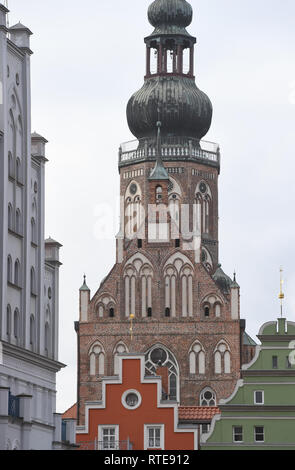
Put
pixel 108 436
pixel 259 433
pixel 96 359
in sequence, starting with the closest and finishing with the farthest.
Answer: pixel 259 433 < pixel 108 436 < pixel 96 359

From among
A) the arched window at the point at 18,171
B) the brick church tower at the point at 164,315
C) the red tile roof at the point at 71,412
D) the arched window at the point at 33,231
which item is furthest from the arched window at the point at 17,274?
the red tile roof at the point at 71,412

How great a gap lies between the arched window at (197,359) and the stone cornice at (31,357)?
3673cm

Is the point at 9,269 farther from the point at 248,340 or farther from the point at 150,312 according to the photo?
the point at 248,340

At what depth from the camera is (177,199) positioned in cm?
10081

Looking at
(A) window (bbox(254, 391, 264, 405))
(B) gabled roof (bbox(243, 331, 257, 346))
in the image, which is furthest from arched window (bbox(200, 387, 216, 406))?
(A) window (bbox(254, 391, 264, 405))

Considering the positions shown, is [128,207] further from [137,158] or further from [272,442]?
[272,442]

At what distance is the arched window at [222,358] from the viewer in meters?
87.5

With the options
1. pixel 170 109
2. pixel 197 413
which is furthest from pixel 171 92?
pixel 197 413

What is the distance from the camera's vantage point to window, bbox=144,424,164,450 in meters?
71.1

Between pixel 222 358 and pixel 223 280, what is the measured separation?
8.09 metres

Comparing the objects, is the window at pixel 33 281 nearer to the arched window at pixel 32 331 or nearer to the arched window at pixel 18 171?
the arched window at pixel 32 331

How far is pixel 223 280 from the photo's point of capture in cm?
9494

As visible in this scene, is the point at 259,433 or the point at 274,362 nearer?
the point at 259,433
